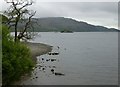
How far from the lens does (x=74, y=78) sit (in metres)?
46.2

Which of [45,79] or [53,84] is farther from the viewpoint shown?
[45,79]

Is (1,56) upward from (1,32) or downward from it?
downward

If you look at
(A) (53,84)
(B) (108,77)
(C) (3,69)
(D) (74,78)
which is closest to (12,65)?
(C) (3,69)

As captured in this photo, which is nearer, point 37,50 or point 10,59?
point 10,59

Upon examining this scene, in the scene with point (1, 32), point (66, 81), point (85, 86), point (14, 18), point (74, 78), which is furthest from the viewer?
point (14, 18)

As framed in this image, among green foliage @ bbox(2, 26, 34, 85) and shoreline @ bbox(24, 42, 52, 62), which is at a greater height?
green foliage @ bbox(2, 26, 34, 85)

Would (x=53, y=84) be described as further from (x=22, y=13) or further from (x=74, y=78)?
(x=22, y=13)

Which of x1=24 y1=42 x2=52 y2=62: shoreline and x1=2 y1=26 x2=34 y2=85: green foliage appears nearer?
x1=2 y1=26 x2=34 y2=85: green foliage

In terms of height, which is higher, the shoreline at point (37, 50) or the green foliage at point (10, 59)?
the green foliage at point (10, 59)

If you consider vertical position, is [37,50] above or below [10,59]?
below

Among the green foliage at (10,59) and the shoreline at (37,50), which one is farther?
the shoreline at (37,50)

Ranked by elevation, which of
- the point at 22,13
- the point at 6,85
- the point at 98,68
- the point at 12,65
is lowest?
the point at 98,68

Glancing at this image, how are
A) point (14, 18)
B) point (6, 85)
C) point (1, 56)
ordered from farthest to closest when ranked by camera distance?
point (14, 18), point (6, 85), point (1, 56)

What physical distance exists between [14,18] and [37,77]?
16167mm
